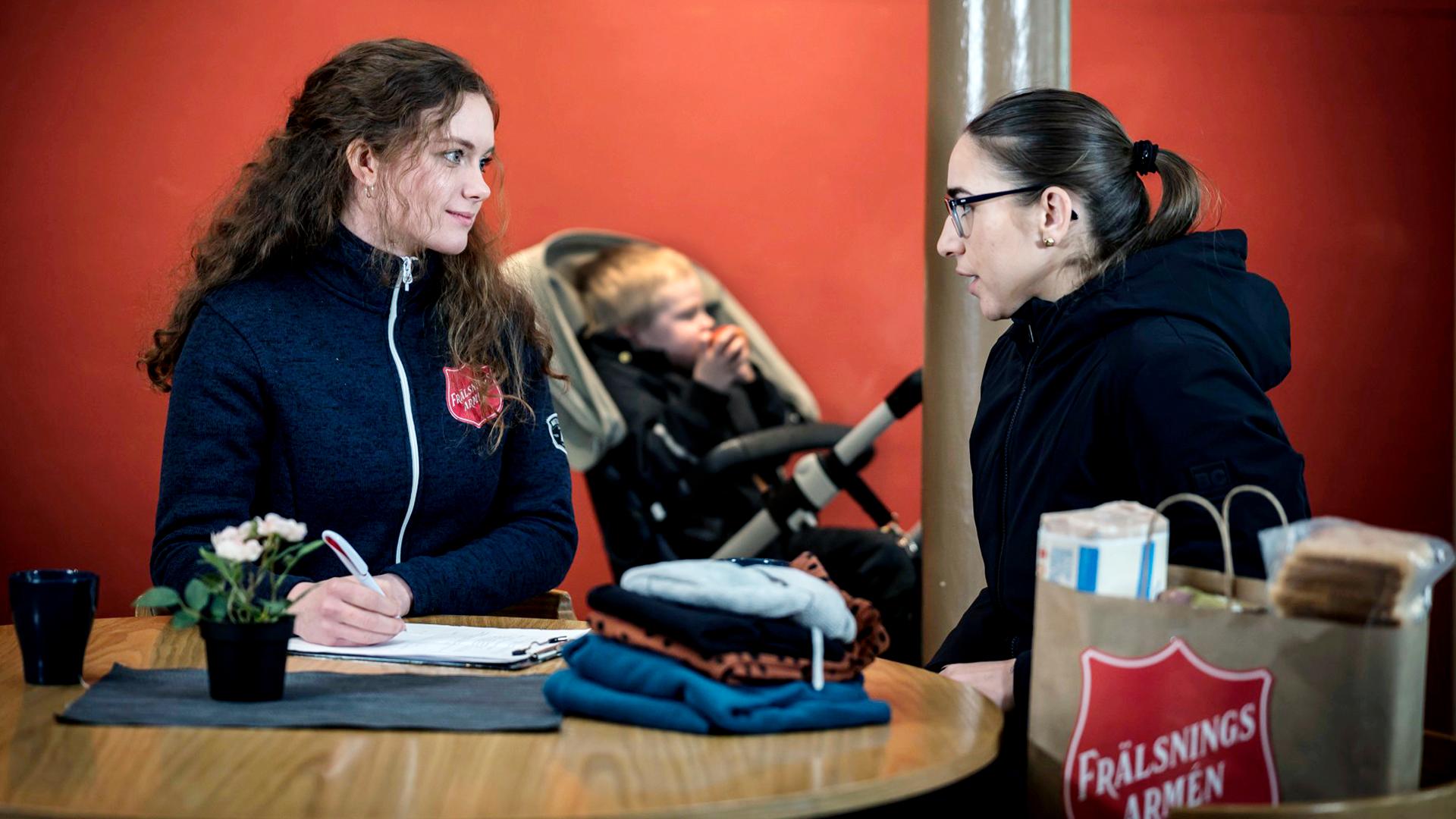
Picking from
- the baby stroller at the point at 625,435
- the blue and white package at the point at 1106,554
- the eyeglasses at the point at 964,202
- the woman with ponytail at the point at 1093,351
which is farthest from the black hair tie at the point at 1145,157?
the baby stroller at the point at 625,435

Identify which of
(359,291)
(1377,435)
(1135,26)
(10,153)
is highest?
(1135,26)

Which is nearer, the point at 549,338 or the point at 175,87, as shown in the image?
the point at 549,338

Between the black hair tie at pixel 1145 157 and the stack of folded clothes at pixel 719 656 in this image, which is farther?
the black hair tie at pixel 1145 157

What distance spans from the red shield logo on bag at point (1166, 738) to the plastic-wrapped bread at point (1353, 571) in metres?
0.07

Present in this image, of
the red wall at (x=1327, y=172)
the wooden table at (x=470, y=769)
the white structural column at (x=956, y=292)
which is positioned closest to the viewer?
the wooden table at (x=470, y=769)

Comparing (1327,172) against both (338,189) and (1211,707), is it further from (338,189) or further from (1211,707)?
(1211,707)

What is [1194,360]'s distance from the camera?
1.52m

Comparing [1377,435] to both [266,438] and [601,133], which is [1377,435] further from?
[266,438]

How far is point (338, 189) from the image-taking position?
Result: 198cm

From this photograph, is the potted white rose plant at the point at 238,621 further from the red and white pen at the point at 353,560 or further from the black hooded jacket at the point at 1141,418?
the black hooded jacket at the point at 1141,418

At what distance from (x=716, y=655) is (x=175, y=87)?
11.1ft

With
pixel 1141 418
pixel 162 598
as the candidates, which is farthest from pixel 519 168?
pixel 162 598

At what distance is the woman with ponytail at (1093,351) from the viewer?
145 centimetres

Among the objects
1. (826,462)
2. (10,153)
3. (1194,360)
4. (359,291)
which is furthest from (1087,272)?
(10,153)
